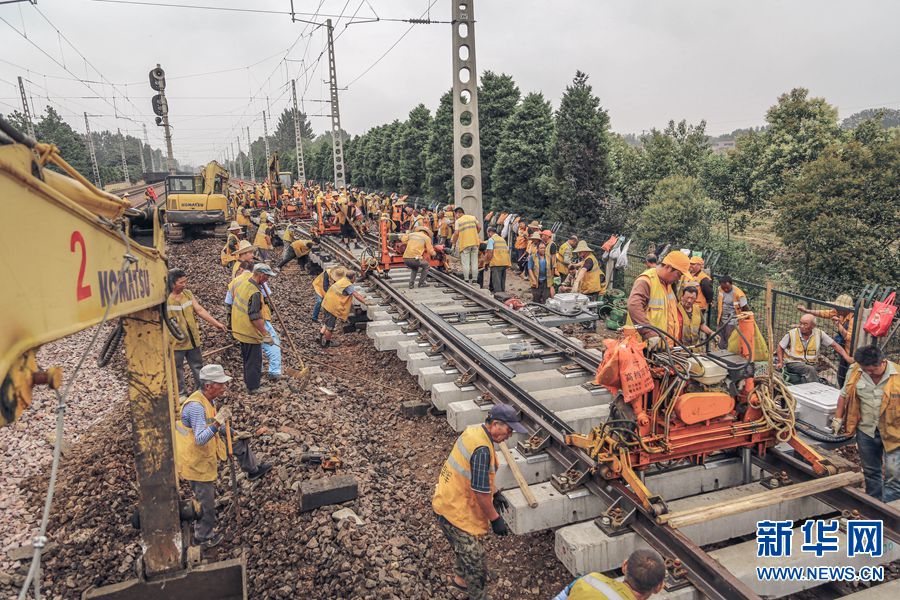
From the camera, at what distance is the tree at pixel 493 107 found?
22.4m

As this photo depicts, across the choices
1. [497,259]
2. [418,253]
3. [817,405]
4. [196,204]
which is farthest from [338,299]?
[196,204]

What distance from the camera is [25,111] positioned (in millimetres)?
32812

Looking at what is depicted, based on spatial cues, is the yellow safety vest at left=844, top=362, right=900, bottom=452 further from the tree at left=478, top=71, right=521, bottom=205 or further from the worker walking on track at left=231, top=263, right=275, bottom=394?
the tree at left=478, top=71, right=521, bottom=205

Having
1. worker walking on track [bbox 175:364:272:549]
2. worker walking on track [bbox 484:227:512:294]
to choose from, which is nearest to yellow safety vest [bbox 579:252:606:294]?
worker walking on track [bbox 484:227:512:294]

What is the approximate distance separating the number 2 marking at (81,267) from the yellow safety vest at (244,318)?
5042 mm

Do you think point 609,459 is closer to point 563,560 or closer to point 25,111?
point 563,560

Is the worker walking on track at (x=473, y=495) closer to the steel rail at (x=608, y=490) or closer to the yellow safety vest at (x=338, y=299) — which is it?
the steel rail at (x=608, y=490)

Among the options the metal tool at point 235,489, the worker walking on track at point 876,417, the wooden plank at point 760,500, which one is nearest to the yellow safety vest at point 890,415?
the worker walking on track at point 876,417

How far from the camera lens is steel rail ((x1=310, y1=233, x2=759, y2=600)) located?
3.76 meters

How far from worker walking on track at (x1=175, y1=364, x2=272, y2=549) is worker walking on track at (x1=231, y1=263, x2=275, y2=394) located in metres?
2.48

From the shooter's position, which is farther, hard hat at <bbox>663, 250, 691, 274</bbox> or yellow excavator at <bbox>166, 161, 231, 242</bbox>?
yellow excavator at <bbox>166, 161, 231, 242</bbox>

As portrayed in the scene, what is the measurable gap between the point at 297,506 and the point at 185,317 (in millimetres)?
3404

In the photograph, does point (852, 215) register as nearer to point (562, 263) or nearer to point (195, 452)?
point (562, 263)

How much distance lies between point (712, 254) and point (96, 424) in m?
11.3
